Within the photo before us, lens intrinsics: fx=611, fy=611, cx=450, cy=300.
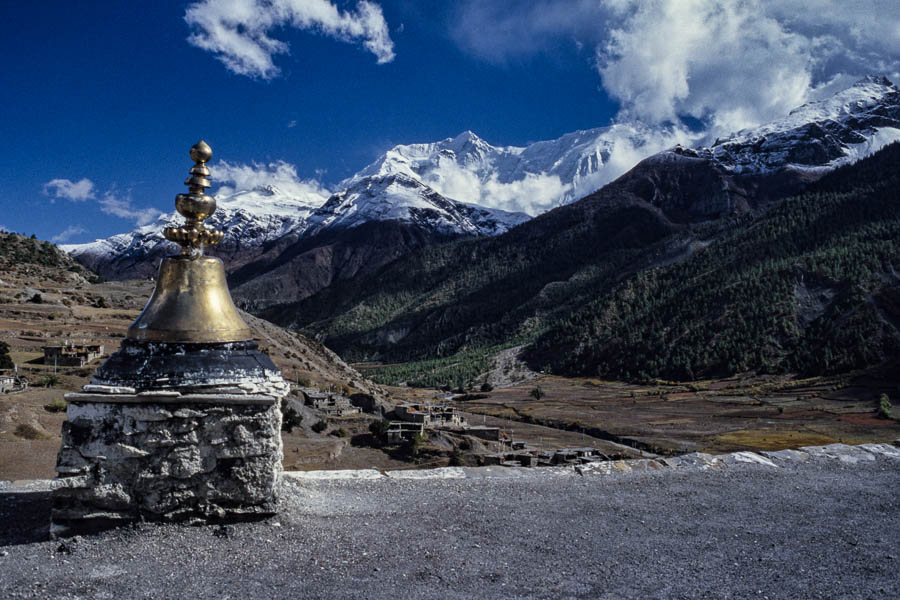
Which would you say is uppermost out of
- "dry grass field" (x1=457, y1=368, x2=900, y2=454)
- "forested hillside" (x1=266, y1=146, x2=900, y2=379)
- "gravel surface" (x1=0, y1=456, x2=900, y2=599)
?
"forested hillside" (x1=266, y1=146, x2=900, y2=379)

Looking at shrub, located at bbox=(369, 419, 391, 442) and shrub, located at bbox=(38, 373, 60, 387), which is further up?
shrub, located at bbox=(38, 373, 60, 387)

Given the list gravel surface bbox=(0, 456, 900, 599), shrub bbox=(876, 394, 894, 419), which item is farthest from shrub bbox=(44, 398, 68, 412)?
shrub bbox=(876, 394, 894, 419)

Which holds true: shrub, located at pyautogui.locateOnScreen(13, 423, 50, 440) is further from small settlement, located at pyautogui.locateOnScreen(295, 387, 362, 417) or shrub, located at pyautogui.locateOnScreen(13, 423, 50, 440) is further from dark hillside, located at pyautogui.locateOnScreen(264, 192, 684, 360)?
dark hillside, located at pyautogui.locateOnScreen(264, 192, 684, 360)

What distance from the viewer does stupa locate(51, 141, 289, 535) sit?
5730 mm

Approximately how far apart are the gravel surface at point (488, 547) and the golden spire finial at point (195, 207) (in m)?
2.99

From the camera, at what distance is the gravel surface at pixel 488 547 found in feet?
16.7

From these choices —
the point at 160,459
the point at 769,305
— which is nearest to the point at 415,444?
the point at 160,459

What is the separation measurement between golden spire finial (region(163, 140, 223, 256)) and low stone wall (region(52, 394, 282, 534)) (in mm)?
1933

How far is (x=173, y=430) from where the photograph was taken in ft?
19.1

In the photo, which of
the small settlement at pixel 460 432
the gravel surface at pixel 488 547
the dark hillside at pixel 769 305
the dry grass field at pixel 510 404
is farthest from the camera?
the dark hillside at pixel 769 305

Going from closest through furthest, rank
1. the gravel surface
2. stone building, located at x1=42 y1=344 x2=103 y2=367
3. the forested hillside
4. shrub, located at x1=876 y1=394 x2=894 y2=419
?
1. the gravel surface
2. stone building, located at x1=42 y1=344 x2=103 y2=367
3. shrub, located at x1=876 y1=394 x2=894 y2=419
4. the forested hillside

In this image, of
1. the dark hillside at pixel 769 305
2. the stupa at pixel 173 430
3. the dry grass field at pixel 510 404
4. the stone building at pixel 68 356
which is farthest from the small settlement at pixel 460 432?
the dark hillside at pixel 769 305

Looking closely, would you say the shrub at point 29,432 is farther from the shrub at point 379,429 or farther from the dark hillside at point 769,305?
the dark hillside at point 769,305

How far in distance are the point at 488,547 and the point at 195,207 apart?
15.6ft
